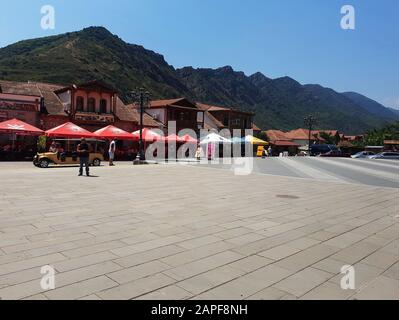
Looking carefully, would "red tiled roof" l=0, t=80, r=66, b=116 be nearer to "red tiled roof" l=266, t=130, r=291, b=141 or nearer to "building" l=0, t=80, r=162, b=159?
"building" l=0, t=80, r=162, b=159

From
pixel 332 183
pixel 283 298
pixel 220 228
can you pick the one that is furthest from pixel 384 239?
pixel 332 183

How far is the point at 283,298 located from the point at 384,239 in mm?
3419

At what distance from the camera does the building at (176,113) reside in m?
44.7

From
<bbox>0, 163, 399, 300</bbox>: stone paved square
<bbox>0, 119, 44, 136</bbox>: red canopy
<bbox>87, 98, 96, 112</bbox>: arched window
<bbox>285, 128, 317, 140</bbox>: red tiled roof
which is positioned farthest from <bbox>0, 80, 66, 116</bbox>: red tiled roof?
<bbox>285, 128, 317, 140</bbox>: red tiled roof

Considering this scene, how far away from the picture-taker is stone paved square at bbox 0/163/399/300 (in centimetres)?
399

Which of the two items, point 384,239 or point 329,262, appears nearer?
point 329,262

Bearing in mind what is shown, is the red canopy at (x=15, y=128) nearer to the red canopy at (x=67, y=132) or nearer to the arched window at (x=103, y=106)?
the red canopy at (x=67, y=132)

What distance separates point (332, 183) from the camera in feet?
48.4

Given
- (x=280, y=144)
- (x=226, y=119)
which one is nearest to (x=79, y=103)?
(x=226, y=119)

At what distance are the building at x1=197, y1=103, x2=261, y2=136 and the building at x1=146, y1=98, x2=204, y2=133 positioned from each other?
7.66 metres

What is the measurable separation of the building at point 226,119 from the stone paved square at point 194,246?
151 feet

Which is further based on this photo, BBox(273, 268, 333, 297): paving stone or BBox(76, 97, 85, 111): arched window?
BBox(76, 97, 85, 111): arched window

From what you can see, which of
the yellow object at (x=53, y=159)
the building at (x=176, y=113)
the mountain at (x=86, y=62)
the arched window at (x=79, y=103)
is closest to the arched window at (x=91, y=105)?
the arched window at (x=79, y=103)
